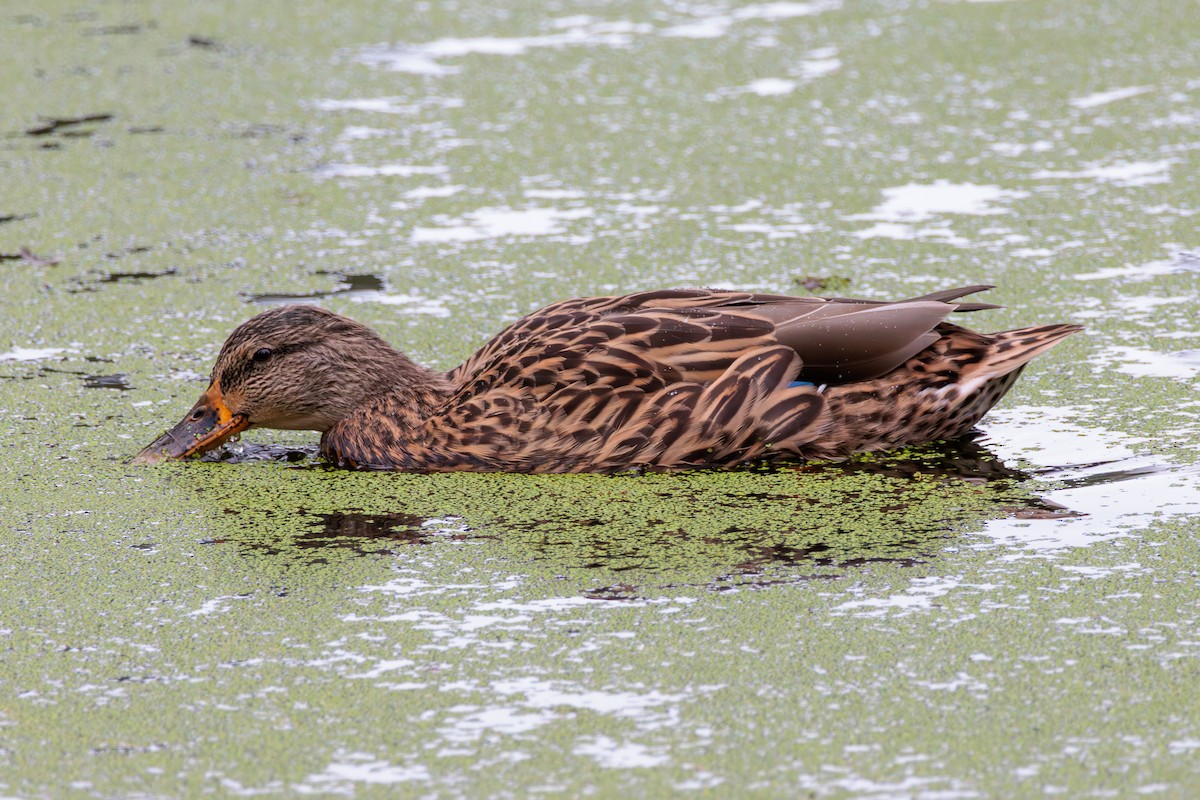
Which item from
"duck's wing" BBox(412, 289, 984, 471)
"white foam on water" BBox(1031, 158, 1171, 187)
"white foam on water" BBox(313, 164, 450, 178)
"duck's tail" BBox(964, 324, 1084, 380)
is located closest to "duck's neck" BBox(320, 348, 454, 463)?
"duck's wing" BBox(412, 289, 984, 471)

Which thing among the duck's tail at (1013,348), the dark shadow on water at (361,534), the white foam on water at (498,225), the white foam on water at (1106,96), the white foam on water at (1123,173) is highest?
the white foam on water at (1106,96)

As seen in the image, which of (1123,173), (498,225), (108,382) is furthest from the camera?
(1123,173)

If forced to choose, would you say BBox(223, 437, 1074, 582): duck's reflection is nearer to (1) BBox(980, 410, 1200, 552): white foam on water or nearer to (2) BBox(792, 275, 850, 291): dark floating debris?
(1) BBox(980, 410, 1200, 552): white foam on water

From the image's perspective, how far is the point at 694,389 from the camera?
17.2 feet

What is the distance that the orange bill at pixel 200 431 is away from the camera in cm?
545

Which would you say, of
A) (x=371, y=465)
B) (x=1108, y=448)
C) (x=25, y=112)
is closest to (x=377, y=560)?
(x=371, y=465)

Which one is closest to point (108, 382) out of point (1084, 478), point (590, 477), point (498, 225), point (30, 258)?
point (30, 258)

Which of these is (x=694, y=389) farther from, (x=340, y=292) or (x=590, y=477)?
(x=340, y=292)

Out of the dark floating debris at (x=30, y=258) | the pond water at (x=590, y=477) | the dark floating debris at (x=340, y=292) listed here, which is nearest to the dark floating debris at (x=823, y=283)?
the pond water at (x=590, y=477)

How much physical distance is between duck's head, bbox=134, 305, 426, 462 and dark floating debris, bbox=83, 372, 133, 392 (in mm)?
511

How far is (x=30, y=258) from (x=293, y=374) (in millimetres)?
2208

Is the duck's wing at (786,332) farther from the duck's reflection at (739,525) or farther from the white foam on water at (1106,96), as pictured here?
the white foam on water at (1106,96)

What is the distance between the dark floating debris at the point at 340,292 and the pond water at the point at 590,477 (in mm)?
30

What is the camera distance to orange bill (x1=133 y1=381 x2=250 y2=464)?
17.9 ft
